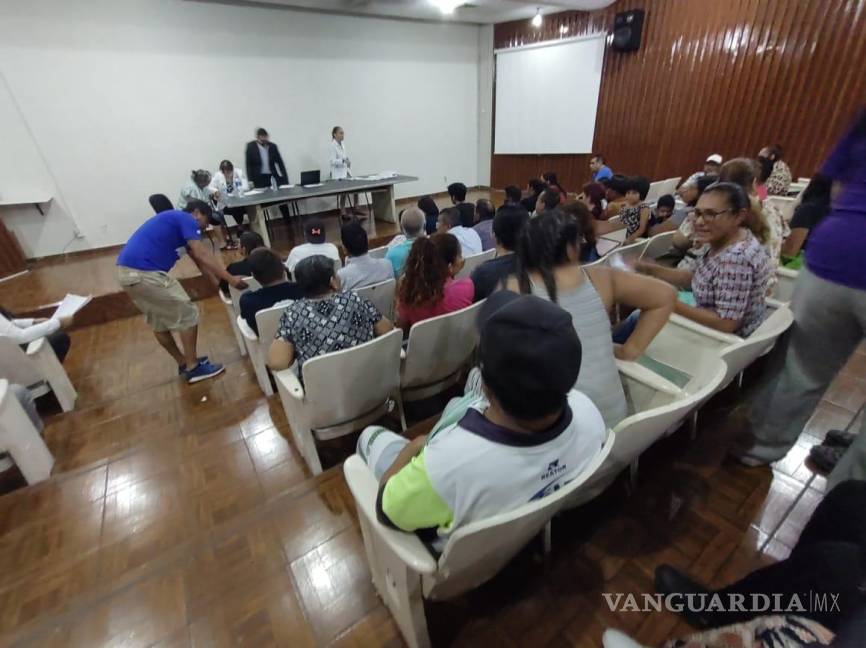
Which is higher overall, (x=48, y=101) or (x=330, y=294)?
(x=48, y=101)

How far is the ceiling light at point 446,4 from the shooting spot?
5505mm

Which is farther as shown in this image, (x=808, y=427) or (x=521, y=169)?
(x=521, y=169)

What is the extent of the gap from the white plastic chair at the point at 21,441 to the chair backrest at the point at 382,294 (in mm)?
1630

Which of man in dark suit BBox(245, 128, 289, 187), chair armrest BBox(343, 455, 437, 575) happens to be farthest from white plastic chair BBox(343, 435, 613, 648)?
man in dark suit BBox(245, 128, 289, 187)

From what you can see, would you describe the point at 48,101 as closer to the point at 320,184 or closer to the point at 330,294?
the point at 320,184

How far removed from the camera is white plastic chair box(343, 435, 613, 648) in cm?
72

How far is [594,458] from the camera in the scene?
0.84m

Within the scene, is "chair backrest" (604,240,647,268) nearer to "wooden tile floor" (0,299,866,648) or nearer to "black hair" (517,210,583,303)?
"wooden tile floor" (0,299,866,648)

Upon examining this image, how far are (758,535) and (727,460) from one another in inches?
13.8

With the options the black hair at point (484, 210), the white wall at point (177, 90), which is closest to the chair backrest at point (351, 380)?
the black hair at point (484, 210)

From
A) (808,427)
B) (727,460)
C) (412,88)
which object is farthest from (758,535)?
(412,88)

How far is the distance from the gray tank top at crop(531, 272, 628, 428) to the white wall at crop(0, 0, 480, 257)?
6.19 metres

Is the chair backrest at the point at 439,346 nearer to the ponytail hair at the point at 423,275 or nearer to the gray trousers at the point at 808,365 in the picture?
the ponytail hair at the point at 423,275

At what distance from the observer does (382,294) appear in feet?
7.41
